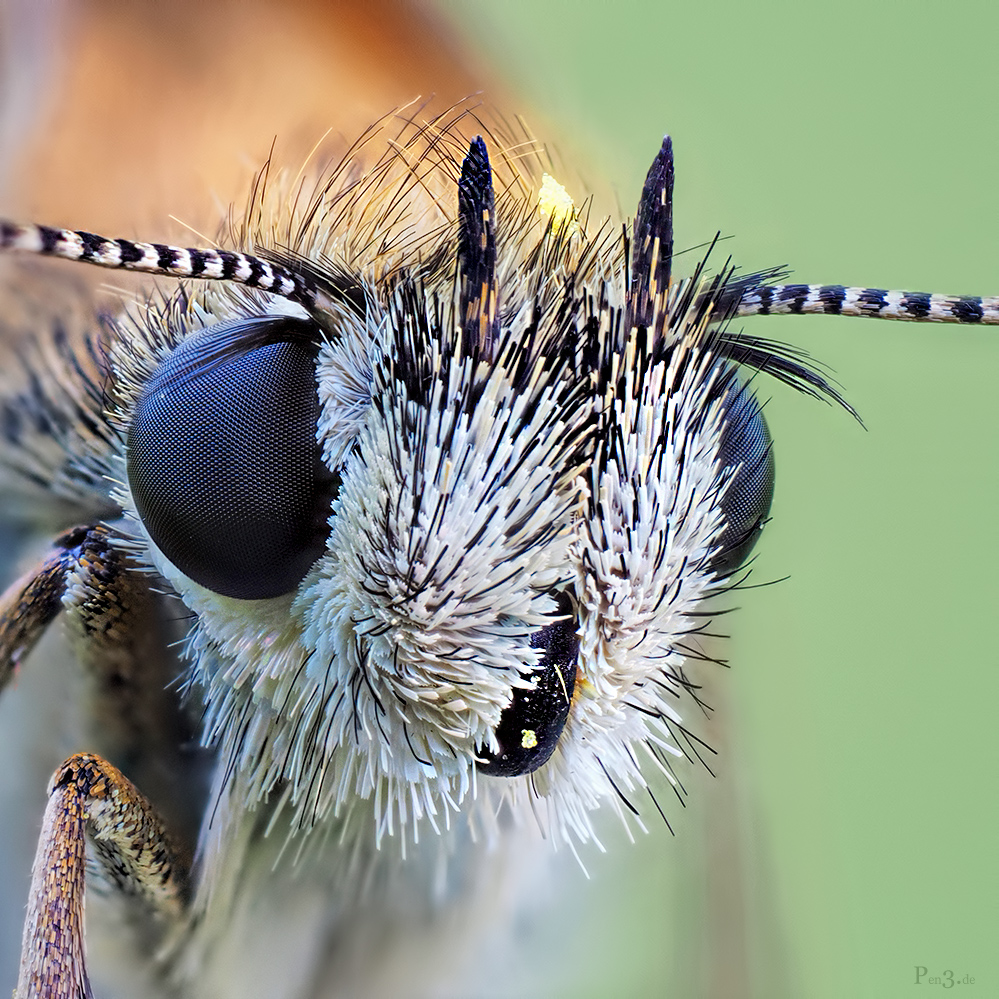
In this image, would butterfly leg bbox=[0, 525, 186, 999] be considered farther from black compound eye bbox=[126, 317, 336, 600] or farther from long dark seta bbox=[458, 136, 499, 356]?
long dark seta bbox=[458, 136, 499, 356]

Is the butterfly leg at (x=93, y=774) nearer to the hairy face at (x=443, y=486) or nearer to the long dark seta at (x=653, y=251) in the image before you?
the hairy face at (x=443, y=486)

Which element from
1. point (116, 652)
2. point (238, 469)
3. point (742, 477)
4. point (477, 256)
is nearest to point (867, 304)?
point (742, 477)

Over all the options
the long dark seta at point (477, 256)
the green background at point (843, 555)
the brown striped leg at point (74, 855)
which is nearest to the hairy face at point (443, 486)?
the long dark seta at point (477, 256)

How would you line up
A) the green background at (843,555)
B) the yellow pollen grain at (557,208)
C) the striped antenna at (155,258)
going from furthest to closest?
the green background at (843,555) → the yellow pollen grain at (557,208) → the striped antenna at (155,258)

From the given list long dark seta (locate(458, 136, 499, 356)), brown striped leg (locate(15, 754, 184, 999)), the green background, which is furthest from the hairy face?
the green background

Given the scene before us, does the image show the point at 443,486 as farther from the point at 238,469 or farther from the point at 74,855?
the point at 74,855

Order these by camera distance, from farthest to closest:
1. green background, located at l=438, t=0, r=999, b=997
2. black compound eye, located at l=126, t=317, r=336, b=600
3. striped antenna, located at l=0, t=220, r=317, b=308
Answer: green background, located at l=438, t=0, r=999, b=997 → black compound eye, located at l=126, t=317, r=336, b=600 → striped antenna, located at l=0, t=220, r=317, b=308

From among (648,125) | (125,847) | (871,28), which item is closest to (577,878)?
(125,847)
